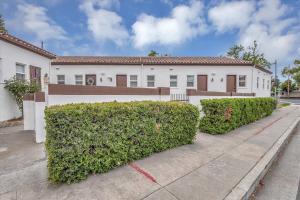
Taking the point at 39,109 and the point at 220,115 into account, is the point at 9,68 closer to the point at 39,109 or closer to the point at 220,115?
the point at 39,109

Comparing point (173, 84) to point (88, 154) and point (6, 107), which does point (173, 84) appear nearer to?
point (6, 107)

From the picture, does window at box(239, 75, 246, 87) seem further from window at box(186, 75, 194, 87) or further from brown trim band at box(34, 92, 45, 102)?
brown trim band at box(34, 92, 45, 102)

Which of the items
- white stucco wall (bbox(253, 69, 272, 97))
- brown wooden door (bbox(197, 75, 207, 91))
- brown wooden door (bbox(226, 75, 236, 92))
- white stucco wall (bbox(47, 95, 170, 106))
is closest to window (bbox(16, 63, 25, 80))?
white stucco wall (bbox(47, 95, 170, 106))

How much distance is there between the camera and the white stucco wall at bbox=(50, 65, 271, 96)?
1642cm

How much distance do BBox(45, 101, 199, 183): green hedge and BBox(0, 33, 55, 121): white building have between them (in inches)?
304

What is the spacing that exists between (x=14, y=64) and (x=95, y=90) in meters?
7.37

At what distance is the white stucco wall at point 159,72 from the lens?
53.9 ft

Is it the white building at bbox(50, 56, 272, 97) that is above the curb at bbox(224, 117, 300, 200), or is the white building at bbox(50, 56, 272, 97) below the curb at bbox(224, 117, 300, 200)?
above

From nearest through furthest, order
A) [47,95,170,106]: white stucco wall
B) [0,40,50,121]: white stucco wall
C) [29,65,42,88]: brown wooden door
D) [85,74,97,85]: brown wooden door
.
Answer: [47,95,170,106]: white stucco wall < [0,40,50,121]: white stucco wall < [29,65,42,88]: brown wooden door < [85,74,97,85]: brown wooden door

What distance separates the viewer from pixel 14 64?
919cm

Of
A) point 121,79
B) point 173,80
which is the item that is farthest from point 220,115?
point 121,79

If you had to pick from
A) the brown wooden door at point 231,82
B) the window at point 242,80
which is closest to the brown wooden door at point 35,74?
the brown wooden door at point 231,82

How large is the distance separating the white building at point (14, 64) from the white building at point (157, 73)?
5138 millimetres

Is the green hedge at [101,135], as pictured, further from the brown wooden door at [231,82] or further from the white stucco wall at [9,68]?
the brown wooden door at [231,82]
